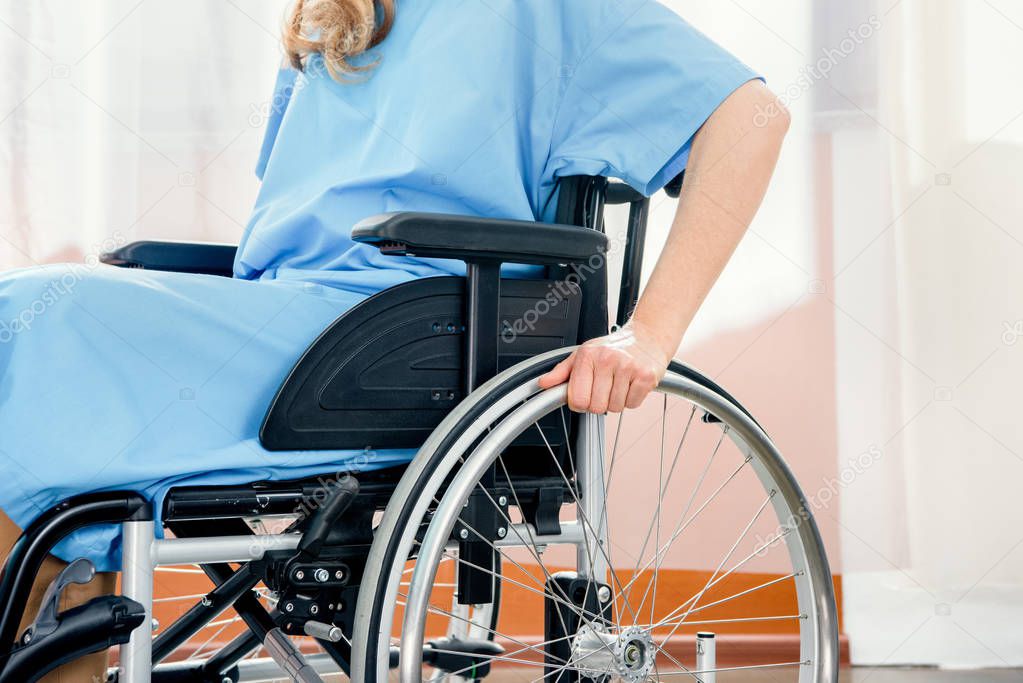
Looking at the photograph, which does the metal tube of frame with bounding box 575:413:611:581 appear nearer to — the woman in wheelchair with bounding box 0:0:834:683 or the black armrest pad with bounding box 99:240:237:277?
the woman in wheelchair with bounding box 0:0:834:683

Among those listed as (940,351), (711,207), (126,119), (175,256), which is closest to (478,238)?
(711,207)

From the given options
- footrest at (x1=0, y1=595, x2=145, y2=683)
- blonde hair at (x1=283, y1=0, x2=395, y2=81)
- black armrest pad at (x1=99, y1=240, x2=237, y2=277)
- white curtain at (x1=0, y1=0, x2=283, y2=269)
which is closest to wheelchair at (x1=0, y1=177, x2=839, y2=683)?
footrest at (x1=0, y1=595, x2=145, y2=683)

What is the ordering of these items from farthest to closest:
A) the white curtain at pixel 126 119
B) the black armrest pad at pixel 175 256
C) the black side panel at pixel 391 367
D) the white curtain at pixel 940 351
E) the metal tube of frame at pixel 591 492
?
the white curtain at pixel 940 351
the white curtain at pixel 126 119
the black armrest pad at pixel 175 256
the metal tube of frame at pixel 591 492
the black side panel at pixel 391 367

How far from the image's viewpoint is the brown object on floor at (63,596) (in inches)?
28.6

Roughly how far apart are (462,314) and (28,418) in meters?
0.35

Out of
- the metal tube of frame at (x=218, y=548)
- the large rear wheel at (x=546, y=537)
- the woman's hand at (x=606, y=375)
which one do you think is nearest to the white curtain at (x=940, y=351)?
the large rear wheel at (x=546, y=537)

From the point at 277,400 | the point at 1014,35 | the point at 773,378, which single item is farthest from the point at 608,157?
the point at 1014,35

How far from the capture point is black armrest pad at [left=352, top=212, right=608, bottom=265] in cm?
77

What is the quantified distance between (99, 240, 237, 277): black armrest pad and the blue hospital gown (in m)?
0.14

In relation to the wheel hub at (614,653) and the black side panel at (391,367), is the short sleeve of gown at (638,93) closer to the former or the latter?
the black side panel at (391,367)

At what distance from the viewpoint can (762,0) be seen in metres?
1.83

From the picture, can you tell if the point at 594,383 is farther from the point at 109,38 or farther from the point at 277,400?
the point at 109,38

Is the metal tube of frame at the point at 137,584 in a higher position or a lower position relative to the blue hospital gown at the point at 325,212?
lower

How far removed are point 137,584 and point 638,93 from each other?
25.0 inches
